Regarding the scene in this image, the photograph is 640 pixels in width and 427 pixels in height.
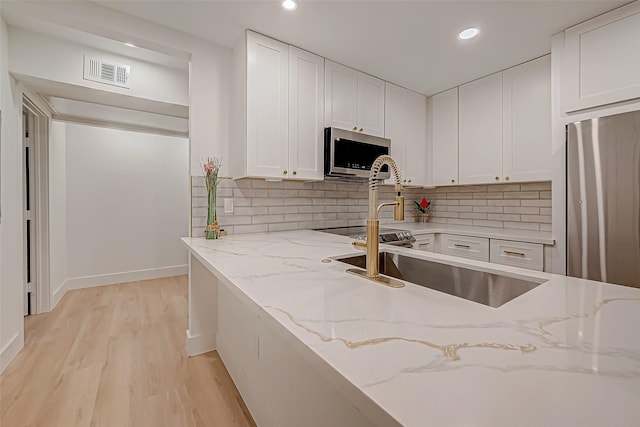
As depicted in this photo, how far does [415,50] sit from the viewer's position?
2.31 m

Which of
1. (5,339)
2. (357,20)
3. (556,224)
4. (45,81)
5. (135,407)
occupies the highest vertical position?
(357,20)

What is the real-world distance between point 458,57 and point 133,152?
4.24m

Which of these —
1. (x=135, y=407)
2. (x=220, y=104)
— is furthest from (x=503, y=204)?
(x=135, y=407)

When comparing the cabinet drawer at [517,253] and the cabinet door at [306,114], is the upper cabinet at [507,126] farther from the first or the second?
the cabinet door at [306,114]

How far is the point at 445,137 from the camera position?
125 inches

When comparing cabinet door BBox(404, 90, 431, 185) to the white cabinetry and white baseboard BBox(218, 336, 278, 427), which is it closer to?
the white cabinetry

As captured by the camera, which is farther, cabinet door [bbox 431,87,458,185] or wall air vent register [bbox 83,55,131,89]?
cabinet door [bbox 431,87,458,185]

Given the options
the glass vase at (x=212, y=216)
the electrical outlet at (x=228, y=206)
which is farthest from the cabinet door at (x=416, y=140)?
the glass vase at (x=212, y=216)

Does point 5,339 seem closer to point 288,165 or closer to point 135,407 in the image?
point 135,407

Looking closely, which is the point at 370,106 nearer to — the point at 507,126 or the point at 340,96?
Answer: the point at 340,96

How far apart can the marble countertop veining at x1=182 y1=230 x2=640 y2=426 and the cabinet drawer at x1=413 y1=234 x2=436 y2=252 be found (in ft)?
5.96

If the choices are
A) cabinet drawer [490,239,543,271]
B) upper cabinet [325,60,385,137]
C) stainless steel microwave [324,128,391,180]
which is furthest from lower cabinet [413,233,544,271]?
upper cabinet [325,60,385,137]

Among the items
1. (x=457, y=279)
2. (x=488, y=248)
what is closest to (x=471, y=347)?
(x=457, y=279)

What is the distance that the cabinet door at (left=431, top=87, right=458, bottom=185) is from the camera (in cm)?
308
